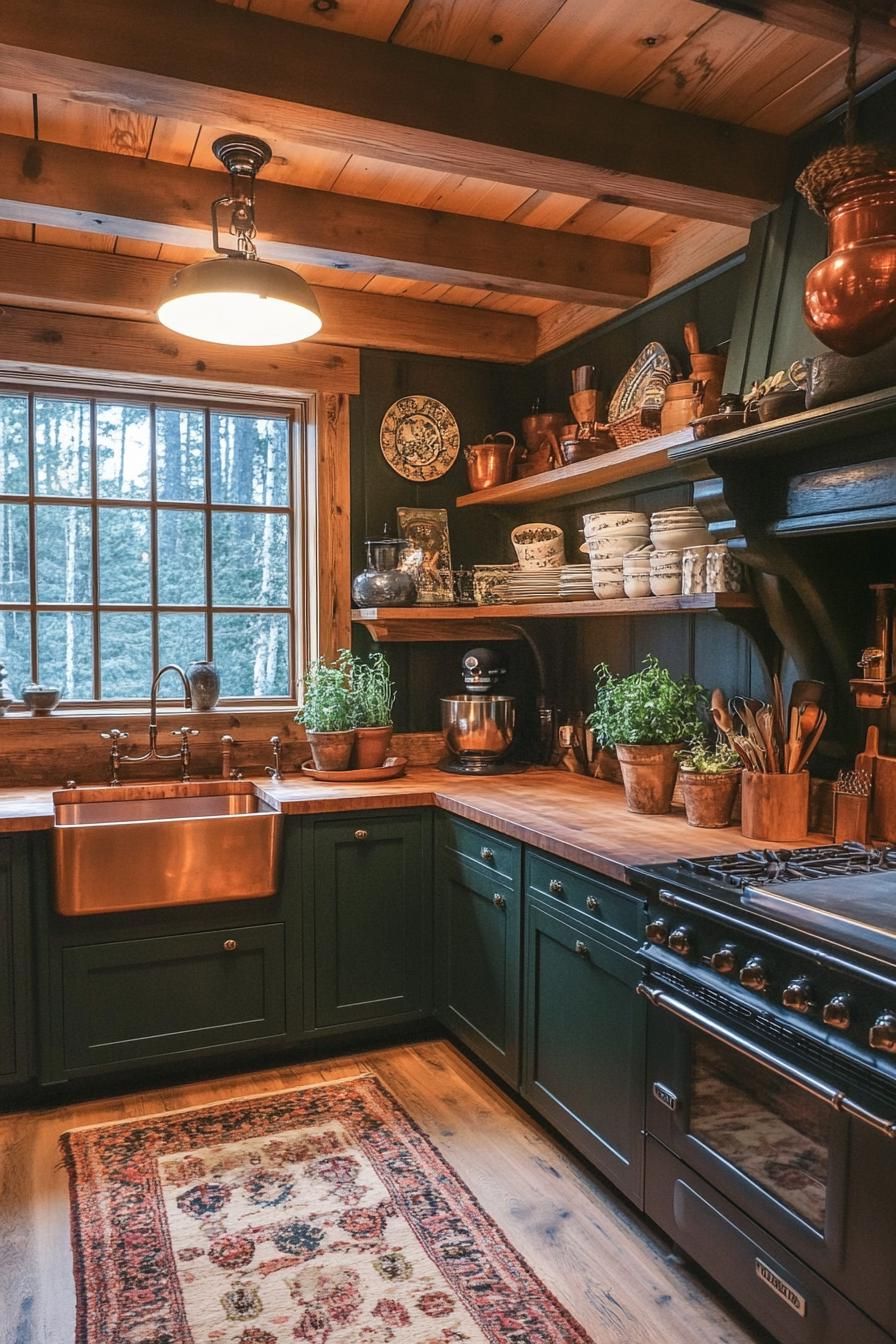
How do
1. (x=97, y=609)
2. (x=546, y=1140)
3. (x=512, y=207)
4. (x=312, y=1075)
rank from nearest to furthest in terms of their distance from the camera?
(x=546, y=1140), (x=512, y=207), (x=312, y=1075), (x=97, y=609)

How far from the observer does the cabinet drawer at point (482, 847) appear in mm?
2717

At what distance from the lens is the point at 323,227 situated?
9.06ft

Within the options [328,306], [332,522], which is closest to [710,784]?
[332,522]

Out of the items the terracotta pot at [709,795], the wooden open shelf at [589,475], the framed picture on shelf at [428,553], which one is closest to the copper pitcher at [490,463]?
the wooden open shelf at [589,475]

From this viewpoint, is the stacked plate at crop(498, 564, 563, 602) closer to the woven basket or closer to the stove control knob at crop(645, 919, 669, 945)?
the woven basket

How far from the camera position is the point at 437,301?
143 inches

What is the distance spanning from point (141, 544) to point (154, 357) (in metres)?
0.65

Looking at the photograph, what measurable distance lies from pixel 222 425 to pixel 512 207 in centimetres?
138

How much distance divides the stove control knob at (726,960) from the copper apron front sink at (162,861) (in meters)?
1.51

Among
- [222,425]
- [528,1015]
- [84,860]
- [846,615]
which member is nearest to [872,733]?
[846,615]

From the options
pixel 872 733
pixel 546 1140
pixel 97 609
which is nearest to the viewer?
pixel 872 733

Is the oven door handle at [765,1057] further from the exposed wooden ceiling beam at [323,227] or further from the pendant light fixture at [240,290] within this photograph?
the exposed wooden ceiling beam at [323,227]

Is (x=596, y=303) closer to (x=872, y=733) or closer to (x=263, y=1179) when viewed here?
(x=872, y=733)

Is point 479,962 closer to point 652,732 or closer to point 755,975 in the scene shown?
point 652,732
